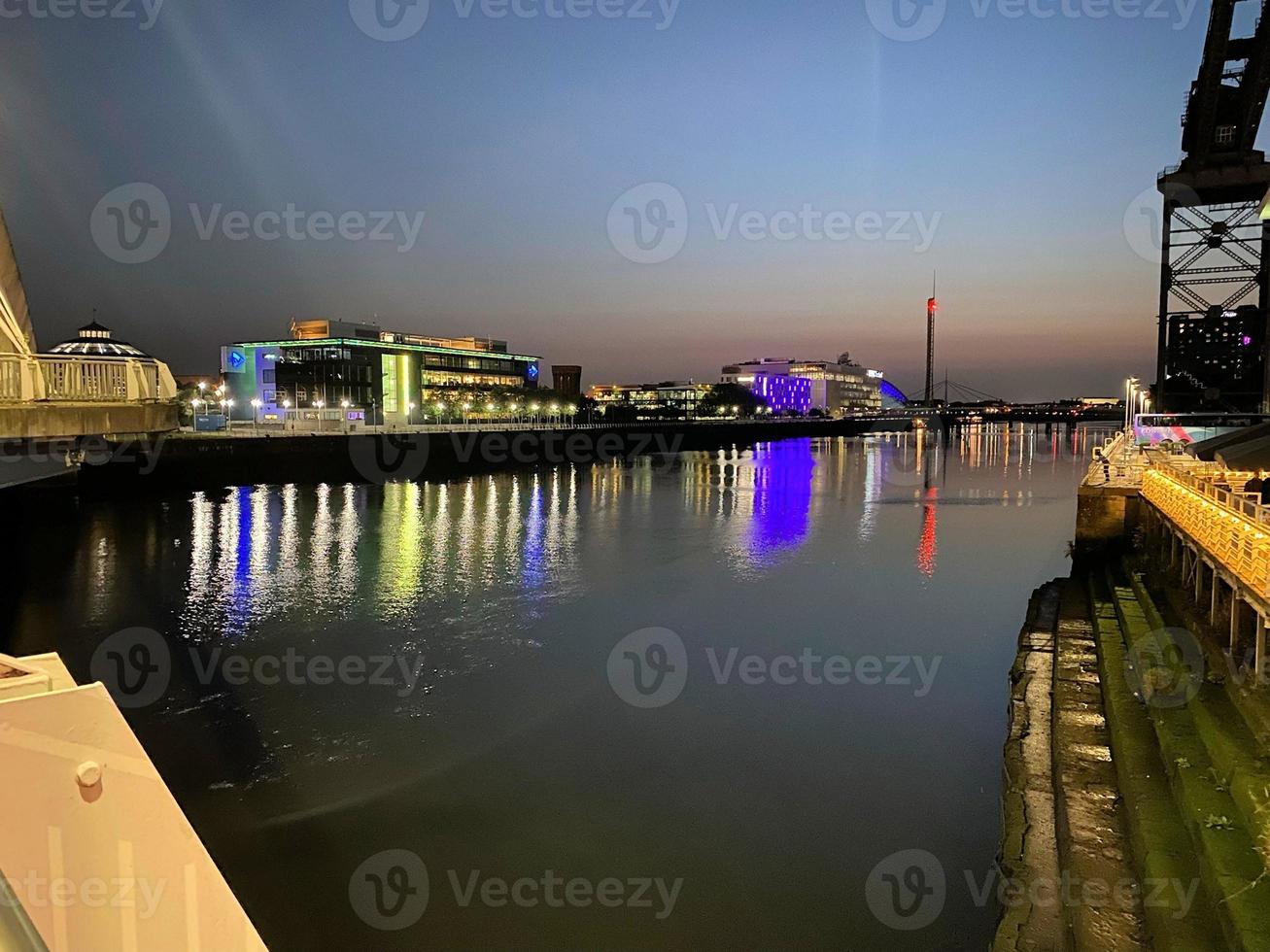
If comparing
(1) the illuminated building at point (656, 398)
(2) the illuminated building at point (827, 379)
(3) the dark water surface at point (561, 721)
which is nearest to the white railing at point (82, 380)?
(3) the dark water surface at point (561, 721)

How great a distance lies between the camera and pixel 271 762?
971 centimetres

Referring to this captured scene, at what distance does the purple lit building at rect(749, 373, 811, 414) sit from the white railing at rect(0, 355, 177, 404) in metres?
162

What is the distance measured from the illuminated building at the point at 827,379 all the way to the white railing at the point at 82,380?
6354 inches

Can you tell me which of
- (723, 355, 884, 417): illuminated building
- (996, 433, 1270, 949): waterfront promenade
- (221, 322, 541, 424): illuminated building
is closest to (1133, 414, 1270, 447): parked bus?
(996, 433, 1270, 949): waterfront promenade

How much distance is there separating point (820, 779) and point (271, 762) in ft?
21.1

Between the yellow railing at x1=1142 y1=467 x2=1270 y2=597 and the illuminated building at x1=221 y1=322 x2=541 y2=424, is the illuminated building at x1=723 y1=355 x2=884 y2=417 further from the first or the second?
the yellow railing at x1=1142 y1=467 x2=1270 y2=597

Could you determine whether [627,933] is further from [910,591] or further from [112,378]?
[910,591]

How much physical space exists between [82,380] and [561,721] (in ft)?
23.4

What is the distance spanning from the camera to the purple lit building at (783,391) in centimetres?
17138

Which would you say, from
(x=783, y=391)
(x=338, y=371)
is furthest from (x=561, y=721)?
(x=783, y=391)

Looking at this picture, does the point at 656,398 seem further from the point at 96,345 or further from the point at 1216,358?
the point at 1216,358

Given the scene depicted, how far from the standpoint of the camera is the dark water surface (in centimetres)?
738

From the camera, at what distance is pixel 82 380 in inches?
365

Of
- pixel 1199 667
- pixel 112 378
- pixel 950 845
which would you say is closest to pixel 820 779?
pixel 950 845
